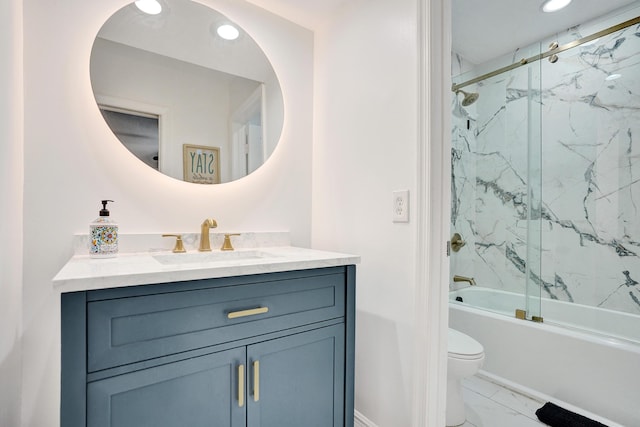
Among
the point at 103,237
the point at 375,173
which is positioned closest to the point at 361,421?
the point at 375,173

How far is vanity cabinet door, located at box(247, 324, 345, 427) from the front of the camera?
100 centimetres

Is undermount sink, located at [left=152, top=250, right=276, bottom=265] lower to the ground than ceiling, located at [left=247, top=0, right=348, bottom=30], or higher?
lower

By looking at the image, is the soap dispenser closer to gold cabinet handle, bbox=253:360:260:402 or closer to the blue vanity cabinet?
the blue vanity cabinet

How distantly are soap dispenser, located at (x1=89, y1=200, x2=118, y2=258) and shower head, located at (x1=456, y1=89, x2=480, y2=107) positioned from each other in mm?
2498

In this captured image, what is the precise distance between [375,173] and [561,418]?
149 centimetres

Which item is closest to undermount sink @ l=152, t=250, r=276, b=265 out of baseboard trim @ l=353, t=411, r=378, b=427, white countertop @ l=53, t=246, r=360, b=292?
white countertop @ l=53, t=246, r=360, b=292

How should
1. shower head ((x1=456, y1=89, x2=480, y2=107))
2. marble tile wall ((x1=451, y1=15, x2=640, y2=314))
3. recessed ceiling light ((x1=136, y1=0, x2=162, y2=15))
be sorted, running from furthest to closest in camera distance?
shower head ((x1=456, y1=89, x2=480, y2=107)) → marble tile wall ((x1=451, y1=15, x2=640, y2=314)) → recessed ceiling light ((x1=136, y1=0, x2=162, y2=15))

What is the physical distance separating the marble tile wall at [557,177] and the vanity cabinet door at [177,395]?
2.13 metres

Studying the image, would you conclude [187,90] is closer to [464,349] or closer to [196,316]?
[196,316]

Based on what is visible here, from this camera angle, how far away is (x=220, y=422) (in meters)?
0.93

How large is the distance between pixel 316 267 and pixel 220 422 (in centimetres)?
55

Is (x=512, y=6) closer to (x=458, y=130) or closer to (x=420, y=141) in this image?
(x=458, y=130)

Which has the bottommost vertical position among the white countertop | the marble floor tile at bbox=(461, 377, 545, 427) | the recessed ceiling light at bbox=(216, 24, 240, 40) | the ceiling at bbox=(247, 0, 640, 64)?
the marble floor tile at bbox=(461, 377, 545, 427)

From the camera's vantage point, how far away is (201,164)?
150cm
